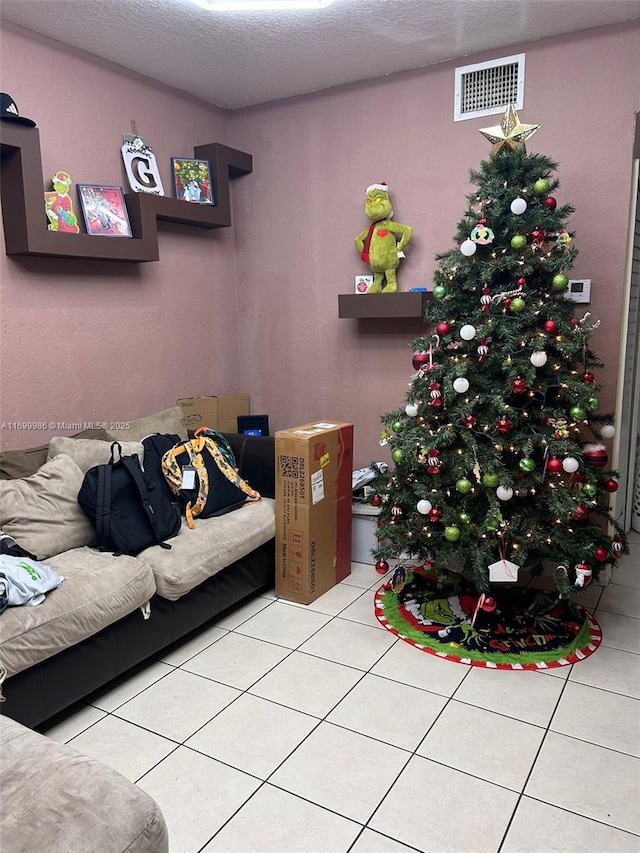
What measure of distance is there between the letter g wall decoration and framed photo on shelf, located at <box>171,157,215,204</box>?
143 millimetres

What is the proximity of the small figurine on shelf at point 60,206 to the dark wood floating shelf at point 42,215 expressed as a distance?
0.10 metres

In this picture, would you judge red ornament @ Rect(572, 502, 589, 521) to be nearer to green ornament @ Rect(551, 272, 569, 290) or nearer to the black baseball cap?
green ornament @ Rect(551, 272, 569, 290)

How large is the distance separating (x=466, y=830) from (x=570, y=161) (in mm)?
2889

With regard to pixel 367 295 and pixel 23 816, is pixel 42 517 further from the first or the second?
pixel 367 295

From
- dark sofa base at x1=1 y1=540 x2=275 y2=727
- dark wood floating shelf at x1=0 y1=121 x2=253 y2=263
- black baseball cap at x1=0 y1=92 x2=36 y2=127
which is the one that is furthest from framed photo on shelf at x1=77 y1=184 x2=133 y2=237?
dark sofa base at x1=1 y1=540 x2=275 y2=727

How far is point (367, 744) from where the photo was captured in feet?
6.60

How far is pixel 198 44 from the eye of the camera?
295cm

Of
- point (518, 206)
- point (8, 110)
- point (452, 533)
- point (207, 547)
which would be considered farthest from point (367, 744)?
point (8, 110)

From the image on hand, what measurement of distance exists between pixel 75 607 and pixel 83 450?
2.86 ft

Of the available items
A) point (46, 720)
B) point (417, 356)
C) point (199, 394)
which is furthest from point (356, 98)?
point (46, 720)

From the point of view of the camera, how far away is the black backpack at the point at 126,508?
8.17 feet

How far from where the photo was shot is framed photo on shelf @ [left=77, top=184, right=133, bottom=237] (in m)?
2.99

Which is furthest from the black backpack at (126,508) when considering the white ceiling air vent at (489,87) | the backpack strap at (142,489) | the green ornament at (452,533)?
the white ceiling air vent at (489,87)

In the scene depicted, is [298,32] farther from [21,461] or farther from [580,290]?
[21,461]
